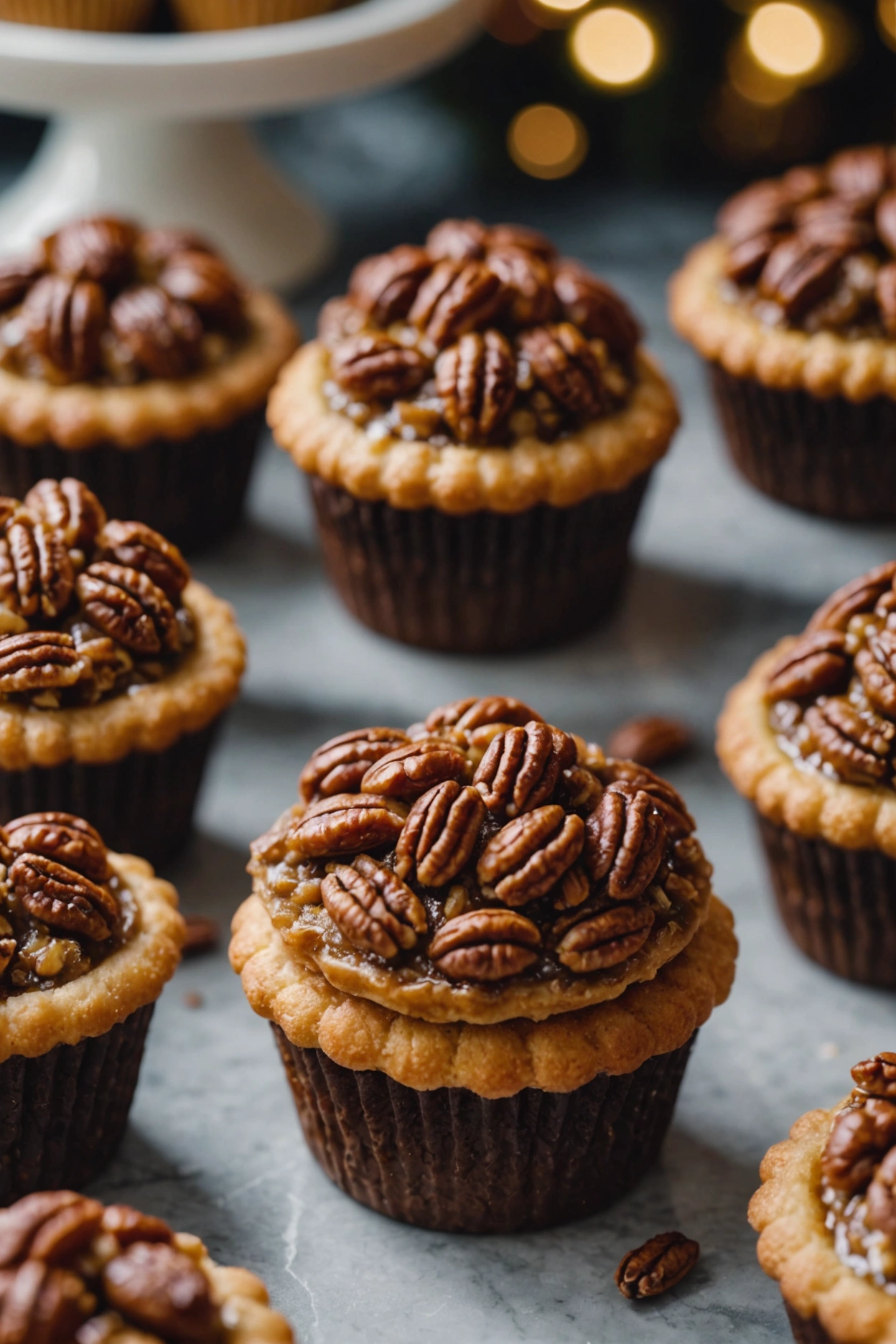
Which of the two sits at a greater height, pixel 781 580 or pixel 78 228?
pixel 78 228

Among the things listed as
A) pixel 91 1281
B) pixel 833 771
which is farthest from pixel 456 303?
pixel 91 1281

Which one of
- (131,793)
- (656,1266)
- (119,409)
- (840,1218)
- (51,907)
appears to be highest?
(840,1218)

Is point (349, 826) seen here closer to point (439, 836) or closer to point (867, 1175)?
point (439, 836)

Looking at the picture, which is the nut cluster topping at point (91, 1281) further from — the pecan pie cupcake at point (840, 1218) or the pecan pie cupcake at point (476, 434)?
the pecan pie cupcake at point (476, 434)

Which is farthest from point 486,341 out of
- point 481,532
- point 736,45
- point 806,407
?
point 736,45

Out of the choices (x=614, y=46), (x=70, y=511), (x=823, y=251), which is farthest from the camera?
(x=614, y=46)

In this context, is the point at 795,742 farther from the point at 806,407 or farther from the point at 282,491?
the point at 282,491

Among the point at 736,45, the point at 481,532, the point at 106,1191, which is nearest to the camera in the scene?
the point at 106,1191
